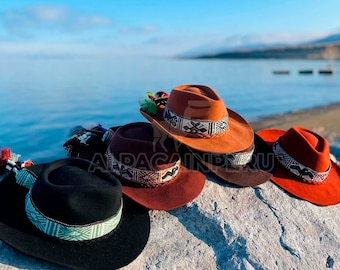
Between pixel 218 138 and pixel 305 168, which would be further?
pixel 305 168

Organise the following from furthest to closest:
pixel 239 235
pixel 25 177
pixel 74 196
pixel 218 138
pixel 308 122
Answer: pixel 308 122 < pixel 218 138 < pixel 239 235 < pixel 25 177 < pixel 74 196

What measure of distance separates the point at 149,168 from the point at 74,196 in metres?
0.63

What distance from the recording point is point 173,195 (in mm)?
2354

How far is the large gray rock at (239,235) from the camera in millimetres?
2070

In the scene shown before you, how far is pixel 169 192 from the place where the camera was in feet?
7.74

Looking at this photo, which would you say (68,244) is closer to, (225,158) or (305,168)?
(225,158)

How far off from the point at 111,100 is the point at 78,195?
43.6 feet

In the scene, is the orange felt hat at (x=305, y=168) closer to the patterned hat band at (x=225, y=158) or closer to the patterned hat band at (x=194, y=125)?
the patterned hat band at (x=225, y=158)

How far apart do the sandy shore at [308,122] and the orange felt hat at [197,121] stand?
6.99 metres

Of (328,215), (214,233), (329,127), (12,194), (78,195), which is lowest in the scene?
(329,127)

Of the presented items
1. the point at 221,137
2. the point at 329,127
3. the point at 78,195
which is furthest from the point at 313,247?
the point at 329,127

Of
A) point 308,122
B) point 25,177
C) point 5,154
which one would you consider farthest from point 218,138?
point 308,122

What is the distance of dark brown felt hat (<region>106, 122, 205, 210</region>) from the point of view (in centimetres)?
223

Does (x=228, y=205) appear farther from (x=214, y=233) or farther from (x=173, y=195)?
(x=173, y=195)
